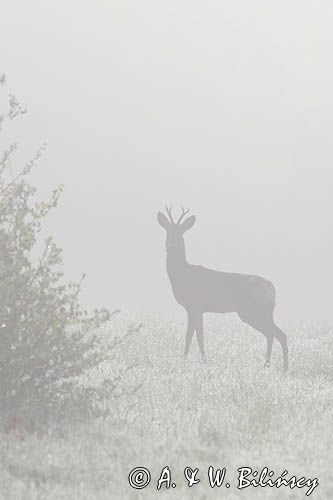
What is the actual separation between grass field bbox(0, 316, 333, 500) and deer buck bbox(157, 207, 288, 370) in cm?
196

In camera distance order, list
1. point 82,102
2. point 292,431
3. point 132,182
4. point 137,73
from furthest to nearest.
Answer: point 137,73
point 82,102
point 132,182
point 292,431

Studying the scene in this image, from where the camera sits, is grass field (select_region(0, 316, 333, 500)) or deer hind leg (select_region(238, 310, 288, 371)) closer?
grass field (select_region(0, 316, 333, 500))

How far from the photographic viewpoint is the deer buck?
43.7 ft

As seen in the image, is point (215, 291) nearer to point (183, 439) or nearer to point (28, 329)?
point (28, 329)

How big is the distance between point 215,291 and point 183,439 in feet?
19.3

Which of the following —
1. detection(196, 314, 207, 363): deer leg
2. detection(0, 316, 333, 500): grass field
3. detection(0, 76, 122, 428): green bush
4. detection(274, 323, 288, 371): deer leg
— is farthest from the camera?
detection(196, 314, 207, 363): deer leg

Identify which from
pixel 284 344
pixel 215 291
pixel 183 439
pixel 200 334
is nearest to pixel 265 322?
pixel 284 344

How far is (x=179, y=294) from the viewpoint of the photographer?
1350 centimetres

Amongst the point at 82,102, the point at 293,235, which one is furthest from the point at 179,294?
the point at 82,102

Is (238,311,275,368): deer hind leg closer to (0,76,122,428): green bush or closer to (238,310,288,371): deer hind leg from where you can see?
(238,310,288,371): deer hind leg

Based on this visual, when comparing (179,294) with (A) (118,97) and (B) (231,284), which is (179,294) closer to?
(B) (231,284)

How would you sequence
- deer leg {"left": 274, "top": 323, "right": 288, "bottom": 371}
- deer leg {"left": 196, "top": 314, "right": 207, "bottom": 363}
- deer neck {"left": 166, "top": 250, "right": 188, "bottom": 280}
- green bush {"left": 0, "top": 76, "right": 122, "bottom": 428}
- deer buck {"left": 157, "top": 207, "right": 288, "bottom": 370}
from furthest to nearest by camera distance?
Answer: 1. deer neck {"left": 166, "top": 250, "right": 188, "bottom": 280}
2. deer buck {"left": 157, "top": 207, "right": 288, "bottom": 370}
3. deer leg {"left": 196, "top": 314, "right": 207, "bottom": 363}
4. deer leg {"left": 274, "top": 323, "right": 288, "bottom": 371}
5. green bush {"left": 0, "top": 76, "right": 122, "bottom": 428}

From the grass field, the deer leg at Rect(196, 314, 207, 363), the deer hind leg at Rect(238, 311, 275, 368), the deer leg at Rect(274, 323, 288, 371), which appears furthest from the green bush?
the deer hind leg at Rect(238, 311, 275, 368)

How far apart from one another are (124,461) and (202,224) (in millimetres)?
50590
